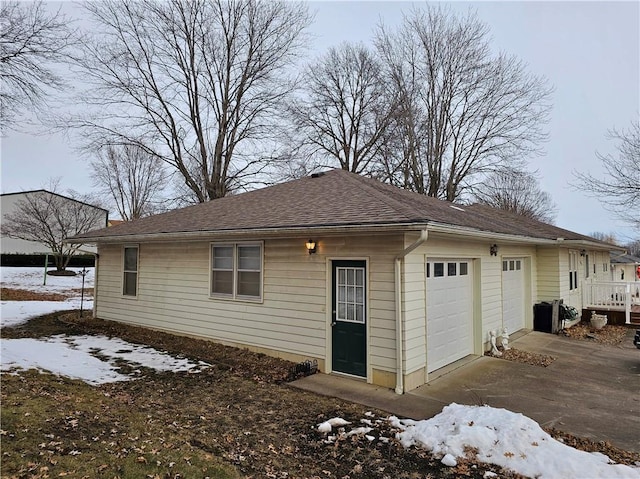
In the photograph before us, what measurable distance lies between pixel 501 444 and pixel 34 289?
23119mm

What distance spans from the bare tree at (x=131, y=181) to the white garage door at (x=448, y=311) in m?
24.6

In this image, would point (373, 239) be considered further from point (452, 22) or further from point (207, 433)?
point (452, 22)

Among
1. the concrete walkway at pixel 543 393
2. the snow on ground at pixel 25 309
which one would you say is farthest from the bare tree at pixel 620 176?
the snow on ground at pixel 25 309

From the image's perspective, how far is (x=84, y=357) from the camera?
7.61 metres

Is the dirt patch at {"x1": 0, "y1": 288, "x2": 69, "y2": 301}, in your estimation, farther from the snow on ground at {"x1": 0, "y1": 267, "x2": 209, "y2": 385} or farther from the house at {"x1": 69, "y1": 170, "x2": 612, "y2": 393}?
the house at {"x1": 69, "y1": 170, "x2": 612, "y2": 393}

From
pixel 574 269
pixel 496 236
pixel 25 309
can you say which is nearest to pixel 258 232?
pixel 496 236

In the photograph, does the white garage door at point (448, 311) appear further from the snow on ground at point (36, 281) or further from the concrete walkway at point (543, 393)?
the snow on ground at point (36, 281)

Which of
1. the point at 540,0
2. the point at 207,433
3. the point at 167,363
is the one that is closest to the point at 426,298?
the point at 207,433

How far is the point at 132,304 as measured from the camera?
11008 millimetres

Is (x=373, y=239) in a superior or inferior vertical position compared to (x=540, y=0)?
inferior

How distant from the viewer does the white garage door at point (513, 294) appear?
403 inches

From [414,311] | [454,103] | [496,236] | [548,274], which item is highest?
[454,103]

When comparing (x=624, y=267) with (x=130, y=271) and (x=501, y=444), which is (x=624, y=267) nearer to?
(x=501, y=444)

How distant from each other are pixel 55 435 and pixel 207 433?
1532mm
